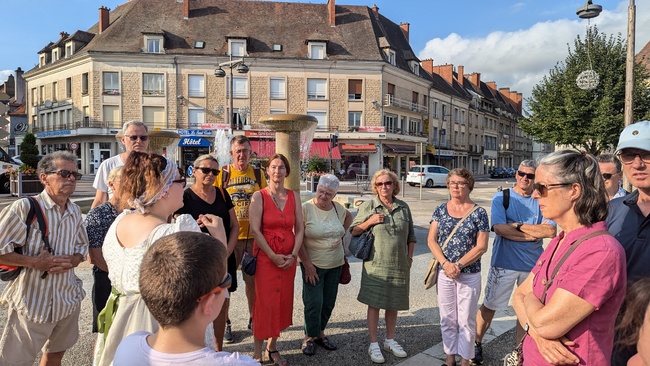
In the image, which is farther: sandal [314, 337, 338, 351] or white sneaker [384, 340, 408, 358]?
sandal [314, 337, 338, 351]

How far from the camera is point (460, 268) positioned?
357cm

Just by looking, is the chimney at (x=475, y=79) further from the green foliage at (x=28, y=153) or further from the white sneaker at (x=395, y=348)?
the white sneaker at (x=395, y=348)

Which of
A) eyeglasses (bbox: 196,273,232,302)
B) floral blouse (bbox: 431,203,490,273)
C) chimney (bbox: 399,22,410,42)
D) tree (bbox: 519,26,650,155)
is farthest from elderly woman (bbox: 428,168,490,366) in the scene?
chimney (bbox: 399,22,410,42)

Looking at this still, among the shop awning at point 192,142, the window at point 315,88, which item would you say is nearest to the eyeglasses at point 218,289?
the shop awning at point 192,142

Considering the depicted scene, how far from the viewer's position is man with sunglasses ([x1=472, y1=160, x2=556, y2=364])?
3.80 meters

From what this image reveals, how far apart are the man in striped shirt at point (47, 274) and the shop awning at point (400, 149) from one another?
37.0 meters

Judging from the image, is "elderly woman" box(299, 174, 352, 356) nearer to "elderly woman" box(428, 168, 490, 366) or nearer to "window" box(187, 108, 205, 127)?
"elderly woman" box(428, 168, 490, 366)

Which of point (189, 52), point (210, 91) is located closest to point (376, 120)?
point (210, 91)

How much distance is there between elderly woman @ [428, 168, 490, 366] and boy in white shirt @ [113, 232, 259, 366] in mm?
2618

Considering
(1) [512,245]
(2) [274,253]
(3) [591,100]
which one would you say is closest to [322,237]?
(2) [274,253]

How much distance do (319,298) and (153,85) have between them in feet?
115

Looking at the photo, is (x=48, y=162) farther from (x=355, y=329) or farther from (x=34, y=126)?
(x=34, y=126)

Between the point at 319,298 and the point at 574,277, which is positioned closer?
the point at 574,277

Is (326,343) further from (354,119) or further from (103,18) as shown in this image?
(103,18)
